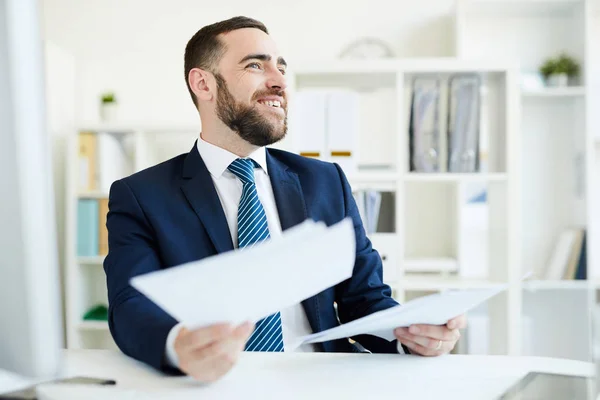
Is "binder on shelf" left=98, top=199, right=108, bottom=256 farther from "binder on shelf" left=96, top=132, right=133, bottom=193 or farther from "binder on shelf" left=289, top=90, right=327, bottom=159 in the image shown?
"binder on shelf" left=289, top=90, right=327, bottom=159

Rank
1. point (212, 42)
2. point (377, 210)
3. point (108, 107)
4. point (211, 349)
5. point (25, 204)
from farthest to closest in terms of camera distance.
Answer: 1. point (108, 107)
2. point (377, 210)
3. point (212, 42)
4. point (211, 349)
5. point (25, 204)

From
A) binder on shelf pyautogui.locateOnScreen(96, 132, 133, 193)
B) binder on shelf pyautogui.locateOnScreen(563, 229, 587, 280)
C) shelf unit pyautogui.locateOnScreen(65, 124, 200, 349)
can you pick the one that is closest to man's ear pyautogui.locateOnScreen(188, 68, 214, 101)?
shelf unit pyautogui.locateOnScreen(65, 124, 200, 349)

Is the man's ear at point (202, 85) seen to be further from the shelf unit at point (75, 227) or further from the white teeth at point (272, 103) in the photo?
the shelf unit at point (75, 227)

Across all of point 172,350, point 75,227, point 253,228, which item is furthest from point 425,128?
point 172,350

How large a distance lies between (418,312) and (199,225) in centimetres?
49

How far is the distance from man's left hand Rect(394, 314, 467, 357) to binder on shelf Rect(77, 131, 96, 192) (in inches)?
101

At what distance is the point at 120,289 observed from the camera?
0.91 metres

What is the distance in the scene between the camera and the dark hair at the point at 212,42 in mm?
1289

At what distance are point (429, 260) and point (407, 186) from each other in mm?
442

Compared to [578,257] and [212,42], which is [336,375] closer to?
[212,42]

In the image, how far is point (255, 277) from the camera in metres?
0.53

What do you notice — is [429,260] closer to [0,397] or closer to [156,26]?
[156,26]

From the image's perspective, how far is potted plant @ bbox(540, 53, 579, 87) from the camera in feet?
9.77

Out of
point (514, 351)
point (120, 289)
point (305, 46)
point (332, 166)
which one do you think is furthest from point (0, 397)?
point (305, 46)
